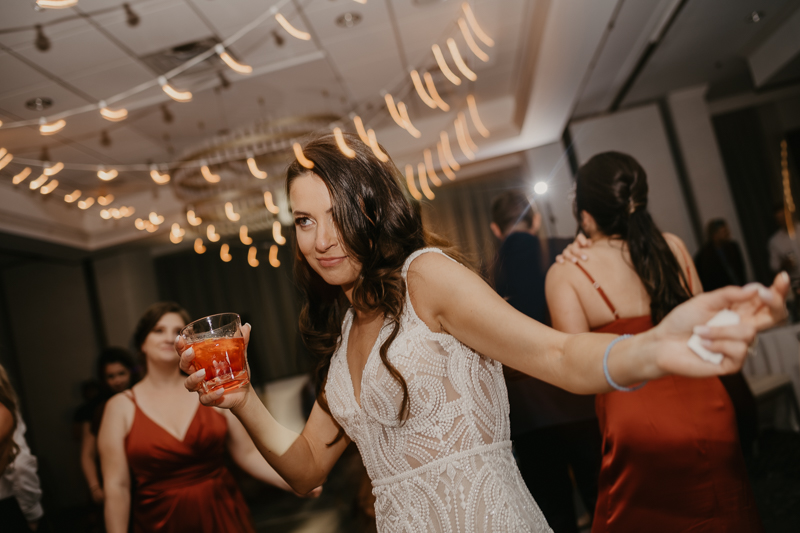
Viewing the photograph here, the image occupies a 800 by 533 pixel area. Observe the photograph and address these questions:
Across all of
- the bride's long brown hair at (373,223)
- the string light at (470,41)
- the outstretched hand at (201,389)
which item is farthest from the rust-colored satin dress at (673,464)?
the string light at (470,41)

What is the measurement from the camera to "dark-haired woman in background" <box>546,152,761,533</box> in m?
1.54

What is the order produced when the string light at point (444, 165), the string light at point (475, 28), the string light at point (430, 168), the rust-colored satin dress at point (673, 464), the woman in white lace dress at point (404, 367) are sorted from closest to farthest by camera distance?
1. the woman in white lace dress at point (404, 367)
2. the rust-colored satin dress at point (673, 464)
3. the string light at point (475, 28)
4. the string light at point (430, 168)
5. the string light at point (444, 165)

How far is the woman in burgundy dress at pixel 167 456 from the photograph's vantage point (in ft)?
7.51

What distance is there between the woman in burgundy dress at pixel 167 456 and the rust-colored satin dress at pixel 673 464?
4.44ft

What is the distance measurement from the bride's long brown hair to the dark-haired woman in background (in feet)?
2.23

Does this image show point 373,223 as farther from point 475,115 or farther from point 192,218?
point 475,115

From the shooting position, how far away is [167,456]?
2.33m

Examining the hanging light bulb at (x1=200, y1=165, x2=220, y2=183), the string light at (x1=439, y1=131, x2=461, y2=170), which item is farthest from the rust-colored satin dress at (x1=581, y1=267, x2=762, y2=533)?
the string light at (x1=439, y1=131, x2=461, y2=170)

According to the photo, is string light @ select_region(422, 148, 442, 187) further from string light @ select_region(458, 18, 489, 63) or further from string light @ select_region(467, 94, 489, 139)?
string light @ select_region(458, 18, 489, 63)

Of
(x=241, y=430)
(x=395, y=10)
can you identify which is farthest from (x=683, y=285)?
(x=395, y=10)

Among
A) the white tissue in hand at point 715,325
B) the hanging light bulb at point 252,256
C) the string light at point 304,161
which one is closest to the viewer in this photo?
the white tissue in hand at point 715,325

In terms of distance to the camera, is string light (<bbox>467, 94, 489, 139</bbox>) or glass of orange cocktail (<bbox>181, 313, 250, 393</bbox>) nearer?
glass of orange cocktail (<bbox>181, 313, 250, 393</bbox>)

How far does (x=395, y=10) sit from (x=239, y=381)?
10.6 ft

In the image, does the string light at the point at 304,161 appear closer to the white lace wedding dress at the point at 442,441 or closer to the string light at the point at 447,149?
the white lace wedding dress at the point at 442,441
